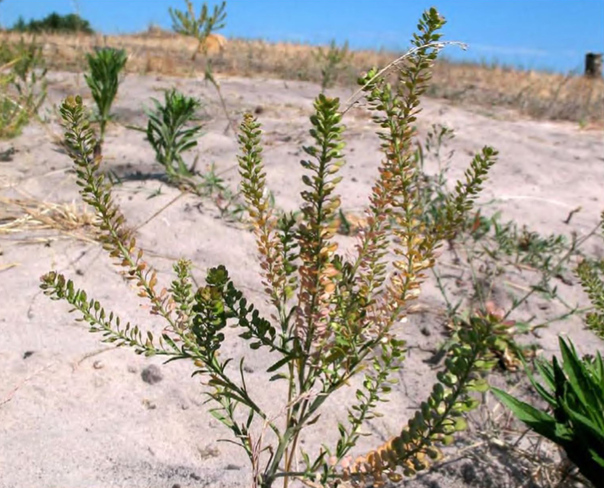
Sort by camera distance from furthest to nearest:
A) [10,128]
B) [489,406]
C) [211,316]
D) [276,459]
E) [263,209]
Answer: [10,128]
[489,406]
[276,459]
[263,209]
[211,316]

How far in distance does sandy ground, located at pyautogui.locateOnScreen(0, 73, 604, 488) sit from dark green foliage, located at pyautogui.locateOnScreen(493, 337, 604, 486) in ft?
0.88

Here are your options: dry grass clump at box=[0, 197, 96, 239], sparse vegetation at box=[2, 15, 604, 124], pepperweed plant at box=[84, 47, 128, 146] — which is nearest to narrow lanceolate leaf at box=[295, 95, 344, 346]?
dry grass clump at box=[0, 197, 96, 239]

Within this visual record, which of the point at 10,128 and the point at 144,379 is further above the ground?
the point at 10,128

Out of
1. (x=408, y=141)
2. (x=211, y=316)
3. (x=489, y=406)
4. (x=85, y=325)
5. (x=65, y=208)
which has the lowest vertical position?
(x=489, y=406)

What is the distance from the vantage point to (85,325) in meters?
2.07

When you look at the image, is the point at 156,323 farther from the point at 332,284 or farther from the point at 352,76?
the point at 352,76

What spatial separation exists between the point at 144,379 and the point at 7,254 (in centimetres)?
93

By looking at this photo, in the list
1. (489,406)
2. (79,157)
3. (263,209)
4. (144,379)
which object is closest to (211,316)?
(263,209)

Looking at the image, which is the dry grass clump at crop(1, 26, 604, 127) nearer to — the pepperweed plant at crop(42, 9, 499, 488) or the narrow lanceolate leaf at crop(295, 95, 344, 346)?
the pepperweed plant at crop(42, 9, 499, 488)

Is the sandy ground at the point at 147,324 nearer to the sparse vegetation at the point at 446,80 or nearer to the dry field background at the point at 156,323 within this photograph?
the dry field background at the point at 156,323

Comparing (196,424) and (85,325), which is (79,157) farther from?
(85,325)

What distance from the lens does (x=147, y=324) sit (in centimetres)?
216

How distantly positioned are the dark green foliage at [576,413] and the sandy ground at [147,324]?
269mm

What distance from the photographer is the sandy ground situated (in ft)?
5.31
